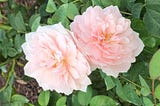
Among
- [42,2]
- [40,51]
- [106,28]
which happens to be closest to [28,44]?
[40,51]

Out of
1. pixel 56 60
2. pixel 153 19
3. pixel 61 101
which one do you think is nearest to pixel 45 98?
pixel 61 101

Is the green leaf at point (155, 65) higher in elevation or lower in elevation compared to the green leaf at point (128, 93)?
higher

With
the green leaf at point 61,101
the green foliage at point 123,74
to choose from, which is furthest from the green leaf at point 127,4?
the green leaf at point 61,101

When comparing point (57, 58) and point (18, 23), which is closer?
point (57, 58)

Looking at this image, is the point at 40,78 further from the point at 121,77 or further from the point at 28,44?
the point at 121,77

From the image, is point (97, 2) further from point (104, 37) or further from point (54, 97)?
point (54, 97)

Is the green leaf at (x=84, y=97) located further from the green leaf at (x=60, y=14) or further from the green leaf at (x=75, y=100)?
the green leaf at (x=60, y=14)
